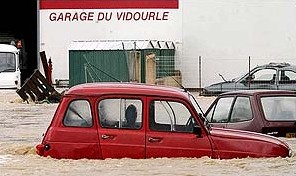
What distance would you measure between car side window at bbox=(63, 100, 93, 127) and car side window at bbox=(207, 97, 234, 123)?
3.80m

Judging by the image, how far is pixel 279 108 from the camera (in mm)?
15508

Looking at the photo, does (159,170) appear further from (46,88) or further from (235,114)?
(46,88)

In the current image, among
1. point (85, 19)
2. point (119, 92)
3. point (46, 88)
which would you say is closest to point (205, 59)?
point (85, 19)

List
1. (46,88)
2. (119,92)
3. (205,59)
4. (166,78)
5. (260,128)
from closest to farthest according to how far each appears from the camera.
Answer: (119,92) → (260,128) → (46,88) → (166,78) → (205,59)

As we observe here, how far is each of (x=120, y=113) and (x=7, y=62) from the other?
30.5m

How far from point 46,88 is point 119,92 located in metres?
23.1

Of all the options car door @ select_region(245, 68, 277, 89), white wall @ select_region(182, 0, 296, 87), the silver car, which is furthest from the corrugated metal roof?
car door @ select_region(245, 68, 277, 89)

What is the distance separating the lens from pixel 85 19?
4750cm

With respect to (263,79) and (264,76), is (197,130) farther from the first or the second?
(264,76)

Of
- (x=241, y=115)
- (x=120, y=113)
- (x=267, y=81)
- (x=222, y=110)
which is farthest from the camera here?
(x=267, y=81)

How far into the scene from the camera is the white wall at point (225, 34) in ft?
150

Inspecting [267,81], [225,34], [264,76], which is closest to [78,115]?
[267,81]

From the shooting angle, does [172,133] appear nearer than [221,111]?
Yes

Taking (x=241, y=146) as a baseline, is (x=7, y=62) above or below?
above
